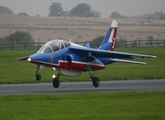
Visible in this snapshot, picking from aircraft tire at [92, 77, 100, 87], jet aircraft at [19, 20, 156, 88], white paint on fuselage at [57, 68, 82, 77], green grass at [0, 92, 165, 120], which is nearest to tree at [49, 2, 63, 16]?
jet aircraft at [19, 20, 156, 88]

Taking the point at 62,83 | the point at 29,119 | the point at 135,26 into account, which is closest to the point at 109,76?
the point at 62,83

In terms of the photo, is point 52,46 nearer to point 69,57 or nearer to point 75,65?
point 69,57

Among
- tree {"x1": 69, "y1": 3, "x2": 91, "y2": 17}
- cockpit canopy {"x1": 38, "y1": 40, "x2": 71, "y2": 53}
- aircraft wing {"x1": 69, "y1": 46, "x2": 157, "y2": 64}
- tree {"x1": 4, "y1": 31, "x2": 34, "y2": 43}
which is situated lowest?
aircraft wing {"x1": 69, "y1": 46, "x2": 157, "y2": 64}

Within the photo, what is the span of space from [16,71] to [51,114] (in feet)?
73.2

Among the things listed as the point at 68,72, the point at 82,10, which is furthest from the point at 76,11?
the point at 68,72

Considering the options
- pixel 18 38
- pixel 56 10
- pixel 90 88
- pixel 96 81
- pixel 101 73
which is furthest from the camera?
pixel 56 10

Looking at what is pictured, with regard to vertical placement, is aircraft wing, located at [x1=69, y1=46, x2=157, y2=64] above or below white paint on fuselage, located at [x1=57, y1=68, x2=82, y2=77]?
above

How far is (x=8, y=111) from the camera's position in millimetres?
19156

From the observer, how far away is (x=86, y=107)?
782 inches

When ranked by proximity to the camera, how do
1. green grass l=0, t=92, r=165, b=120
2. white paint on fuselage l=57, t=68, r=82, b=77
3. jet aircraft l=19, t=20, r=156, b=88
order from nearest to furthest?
1. green grass l=0, t=92, r=165, b=120
2. jet aircraft l=19, t=20, r=156, b=88
3. white paint on fuselage l=57, t=68, r=82, b=77

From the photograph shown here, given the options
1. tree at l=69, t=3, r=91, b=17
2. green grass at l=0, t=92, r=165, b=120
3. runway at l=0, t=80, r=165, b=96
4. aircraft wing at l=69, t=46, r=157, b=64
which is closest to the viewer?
green grass at l=0, t=92, r=165, b=120

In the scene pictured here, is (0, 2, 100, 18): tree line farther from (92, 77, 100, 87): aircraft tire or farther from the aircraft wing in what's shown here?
(92, 77, 100, 87): aircraft tire

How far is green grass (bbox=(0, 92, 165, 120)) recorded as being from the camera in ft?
58.8

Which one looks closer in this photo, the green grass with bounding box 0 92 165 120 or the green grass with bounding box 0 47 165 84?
the green grass with bounding box 0 92 165 120
